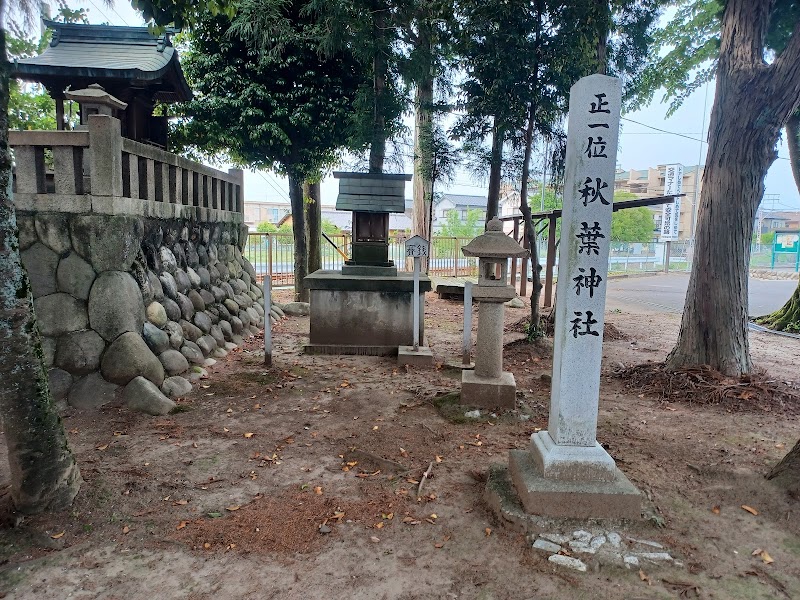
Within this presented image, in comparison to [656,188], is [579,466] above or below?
below

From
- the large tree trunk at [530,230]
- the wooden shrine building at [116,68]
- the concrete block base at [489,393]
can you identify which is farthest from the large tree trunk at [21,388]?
the large tree trunk at [530,230]

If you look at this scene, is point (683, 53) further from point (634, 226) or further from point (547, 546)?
point (634, 226)

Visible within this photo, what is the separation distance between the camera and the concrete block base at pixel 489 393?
5754 mm

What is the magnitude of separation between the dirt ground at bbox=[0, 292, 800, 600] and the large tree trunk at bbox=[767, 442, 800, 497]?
0.10m

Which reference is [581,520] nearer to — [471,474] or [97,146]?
[471,474]

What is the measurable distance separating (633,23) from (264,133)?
6.99 metres

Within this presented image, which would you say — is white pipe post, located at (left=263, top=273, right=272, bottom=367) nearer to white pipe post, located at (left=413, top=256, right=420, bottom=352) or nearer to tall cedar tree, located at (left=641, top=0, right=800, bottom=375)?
white pipe post, located at (left=413, top=256, right=420, bottom=352)

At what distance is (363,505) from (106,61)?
29.3 feet

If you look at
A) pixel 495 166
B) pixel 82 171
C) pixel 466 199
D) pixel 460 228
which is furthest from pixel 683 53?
pixel 466 199

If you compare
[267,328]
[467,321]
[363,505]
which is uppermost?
[467,321]

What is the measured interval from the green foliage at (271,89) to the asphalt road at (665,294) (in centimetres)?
992

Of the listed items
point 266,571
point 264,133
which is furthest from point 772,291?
point 266,571

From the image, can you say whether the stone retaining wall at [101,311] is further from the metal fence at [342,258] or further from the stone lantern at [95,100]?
the metal fence at [342,258]

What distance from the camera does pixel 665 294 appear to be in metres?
18.6
